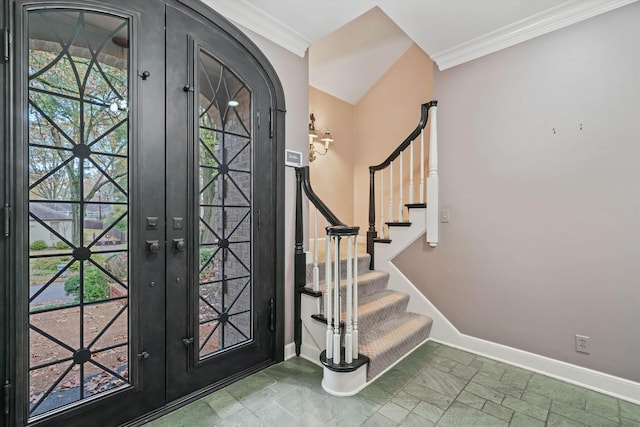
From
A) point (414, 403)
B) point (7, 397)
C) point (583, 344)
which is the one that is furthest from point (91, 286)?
point (583, 344)

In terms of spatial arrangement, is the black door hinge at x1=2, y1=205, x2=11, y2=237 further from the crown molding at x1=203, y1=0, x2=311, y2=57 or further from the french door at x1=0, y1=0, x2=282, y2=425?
the crown molding at x1=203, y1=0, x2=311, y2=57

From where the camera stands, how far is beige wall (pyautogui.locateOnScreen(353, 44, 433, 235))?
A: 12.0ft

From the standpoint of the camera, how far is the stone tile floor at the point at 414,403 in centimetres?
172

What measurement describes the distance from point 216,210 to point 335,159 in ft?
8.38

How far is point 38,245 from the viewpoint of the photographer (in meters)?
1.39

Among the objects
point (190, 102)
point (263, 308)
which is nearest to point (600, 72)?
point (190, 102)

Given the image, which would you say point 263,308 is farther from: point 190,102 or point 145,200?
point 190,102

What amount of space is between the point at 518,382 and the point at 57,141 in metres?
3.27

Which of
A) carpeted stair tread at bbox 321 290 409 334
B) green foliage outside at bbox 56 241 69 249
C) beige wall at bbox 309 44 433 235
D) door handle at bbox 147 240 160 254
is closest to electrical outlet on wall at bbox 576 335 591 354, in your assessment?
carpeted stair tread at bbox 321 290 409 334

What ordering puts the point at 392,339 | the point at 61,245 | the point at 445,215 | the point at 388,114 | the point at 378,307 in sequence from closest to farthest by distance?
the point at 61,245 → the point at 392,339 → the point at 378,307 → the point at 445,215 → the point at 388,114

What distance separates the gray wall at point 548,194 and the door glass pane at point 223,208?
1881 millimetres

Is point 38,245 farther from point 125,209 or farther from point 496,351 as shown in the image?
point 496,351

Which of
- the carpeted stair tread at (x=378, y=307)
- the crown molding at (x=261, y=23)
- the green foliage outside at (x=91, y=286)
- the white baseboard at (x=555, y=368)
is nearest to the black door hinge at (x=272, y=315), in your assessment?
the carpeted stair tread at (x=378, y=307)

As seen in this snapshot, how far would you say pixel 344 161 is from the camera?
4391 millimetres
